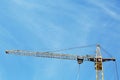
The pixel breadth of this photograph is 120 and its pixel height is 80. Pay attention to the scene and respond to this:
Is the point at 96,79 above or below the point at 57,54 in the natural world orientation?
below

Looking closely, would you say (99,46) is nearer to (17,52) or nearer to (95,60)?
(95,60)

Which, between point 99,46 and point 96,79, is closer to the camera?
point 96,79

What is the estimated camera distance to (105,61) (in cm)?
15450

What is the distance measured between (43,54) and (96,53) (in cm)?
2626

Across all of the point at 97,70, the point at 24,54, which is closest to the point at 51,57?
the point at 24,54

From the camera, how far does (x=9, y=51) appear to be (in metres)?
159

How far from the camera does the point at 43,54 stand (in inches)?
6353

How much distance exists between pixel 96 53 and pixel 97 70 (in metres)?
10.9

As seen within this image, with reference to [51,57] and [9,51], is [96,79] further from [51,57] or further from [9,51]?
[9,51]

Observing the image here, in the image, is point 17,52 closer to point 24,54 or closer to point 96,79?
point 24,54

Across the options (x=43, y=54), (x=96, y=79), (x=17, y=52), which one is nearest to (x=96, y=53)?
(x=96, y=79)

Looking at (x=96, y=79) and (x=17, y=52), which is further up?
(x=17, y=52)

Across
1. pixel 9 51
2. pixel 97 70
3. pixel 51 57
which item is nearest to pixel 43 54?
pixel 51 57

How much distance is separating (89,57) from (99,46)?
12.1 m
